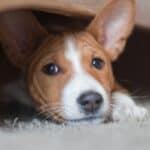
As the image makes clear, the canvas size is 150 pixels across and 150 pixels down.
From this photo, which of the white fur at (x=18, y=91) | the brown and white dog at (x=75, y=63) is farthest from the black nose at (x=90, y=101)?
the white fur at (x=18, y=91)

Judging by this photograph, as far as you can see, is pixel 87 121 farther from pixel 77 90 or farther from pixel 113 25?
pixel 113 25

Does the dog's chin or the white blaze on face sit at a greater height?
the white blaze on face

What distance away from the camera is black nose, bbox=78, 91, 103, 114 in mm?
1564

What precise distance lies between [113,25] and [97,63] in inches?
8.5

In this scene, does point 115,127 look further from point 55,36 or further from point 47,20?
point 47,20

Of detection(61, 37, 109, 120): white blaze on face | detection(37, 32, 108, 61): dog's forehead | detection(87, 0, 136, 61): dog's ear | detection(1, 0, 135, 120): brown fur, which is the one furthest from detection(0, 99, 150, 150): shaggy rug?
detection(87, 0, 136, 61): dog's ear

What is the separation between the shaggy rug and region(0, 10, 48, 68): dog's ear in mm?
393

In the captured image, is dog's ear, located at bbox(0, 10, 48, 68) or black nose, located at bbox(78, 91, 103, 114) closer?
black nose, located at bbox(78, 91, 103, 114)

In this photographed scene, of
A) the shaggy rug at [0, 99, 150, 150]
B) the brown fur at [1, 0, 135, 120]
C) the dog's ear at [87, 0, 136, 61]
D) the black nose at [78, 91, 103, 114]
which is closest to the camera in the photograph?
the shaggy rug at [0, 99, 150, 150]

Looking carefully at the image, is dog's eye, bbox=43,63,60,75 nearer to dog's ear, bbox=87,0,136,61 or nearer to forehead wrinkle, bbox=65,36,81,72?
forehead wrinkle, bbox=65,36,81,72

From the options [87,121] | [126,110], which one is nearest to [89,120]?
[87,121]

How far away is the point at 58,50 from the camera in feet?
5.64

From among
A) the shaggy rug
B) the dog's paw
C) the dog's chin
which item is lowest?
the shaggy rug

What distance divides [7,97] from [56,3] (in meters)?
0.48
